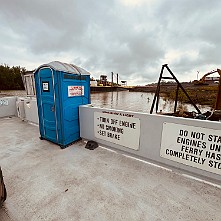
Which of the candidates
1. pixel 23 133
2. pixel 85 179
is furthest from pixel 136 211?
pixel 23 133

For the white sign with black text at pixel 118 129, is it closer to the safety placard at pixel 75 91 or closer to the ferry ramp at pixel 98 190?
the ferry ramp at pixel 98 190

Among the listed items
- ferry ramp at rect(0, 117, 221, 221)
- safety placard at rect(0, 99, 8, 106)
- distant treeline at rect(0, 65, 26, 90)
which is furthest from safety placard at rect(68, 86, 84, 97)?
distant treeline at rect(0, 65, 26, 90)

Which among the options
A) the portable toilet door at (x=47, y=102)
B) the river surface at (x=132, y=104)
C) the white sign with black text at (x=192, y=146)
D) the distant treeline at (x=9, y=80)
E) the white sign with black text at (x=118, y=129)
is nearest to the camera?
the white sign with black text at (x=192, y=146)

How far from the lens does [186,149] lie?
7.80 feet

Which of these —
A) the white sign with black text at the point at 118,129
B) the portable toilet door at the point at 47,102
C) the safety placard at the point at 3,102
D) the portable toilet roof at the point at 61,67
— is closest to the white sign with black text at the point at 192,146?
the white sign with black text at the point at 118,129

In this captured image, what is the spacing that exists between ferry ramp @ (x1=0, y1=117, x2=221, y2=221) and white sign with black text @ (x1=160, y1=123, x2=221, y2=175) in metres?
0.30

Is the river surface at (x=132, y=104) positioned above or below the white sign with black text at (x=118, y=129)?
below

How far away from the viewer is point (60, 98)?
3.25 meters

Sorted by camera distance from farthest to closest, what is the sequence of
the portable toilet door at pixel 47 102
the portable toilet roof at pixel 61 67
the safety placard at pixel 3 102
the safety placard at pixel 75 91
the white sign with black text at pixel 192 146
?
1. the safety placard at pixel 3 102
2. the safety placard at pixel 75 91
3. the portable toilet door at pixel 47 102
4. the portable toilet roof at pixel 61 67
5. the white sign with black text at pixel 192 146

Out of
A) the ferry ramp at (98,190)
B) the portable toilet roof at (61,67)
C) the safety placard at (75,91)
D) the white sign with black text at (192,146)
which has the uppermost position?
the portable toilet roof at (61,67)

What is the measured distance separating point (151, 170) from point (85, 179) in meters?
1.23

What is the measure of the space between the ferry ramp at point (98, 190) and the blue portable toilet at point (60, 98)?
63 cm

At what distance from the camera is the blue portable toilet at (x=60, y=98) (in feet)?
10.6

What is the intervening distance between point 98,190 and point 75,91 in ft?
7.85
